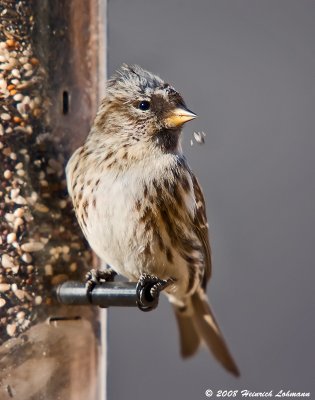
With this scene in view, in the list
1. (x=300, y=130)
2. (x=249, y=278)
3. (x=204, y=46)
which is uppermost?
(x=204, y=46)

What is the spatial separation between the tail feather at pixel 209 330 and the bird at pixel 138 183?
0.40m

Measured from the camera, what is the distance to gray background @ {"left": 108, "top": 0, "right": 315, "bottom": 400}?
11.5ft

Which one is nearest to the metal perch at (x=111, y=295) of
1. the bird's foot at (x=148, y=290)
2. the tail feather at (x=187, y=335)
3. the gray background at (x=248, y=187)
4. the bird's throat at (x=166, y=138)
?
the bird's foot at (x=148, y=290)

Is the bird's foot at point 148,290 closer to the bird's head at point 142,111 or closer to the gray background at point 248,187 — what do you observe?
the bird's head at point 142,111

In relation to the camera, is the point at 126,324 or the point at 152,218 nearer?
the point at 152,218

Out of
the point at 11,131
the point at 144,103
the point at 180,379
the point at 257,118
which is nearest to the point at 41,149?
the point at 11,131

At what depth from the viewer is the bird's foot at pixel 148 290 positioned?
2365 millimetres

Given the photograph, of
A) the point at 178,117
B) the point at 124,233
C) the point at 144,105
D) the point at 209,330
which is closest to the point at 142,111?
the point at 144,105

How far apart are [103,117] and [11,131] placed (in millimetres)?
271

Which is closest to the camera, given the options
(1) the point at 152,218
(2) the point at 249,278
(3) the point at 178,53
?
(1) the point at 152,218

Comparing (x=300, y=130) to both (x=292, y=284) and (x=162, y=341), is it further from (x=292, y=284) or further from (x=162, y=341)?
(x=162, y=341)

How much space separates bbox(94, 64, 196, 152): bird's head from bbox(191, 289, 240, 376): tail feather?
28.2 inches

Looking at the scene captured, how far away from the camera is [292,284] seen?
3662 mm

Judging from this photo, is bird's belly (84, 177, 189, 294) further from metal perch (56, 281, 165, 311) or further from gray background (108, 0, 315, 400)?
gray background (108, 0, 315, 400)
